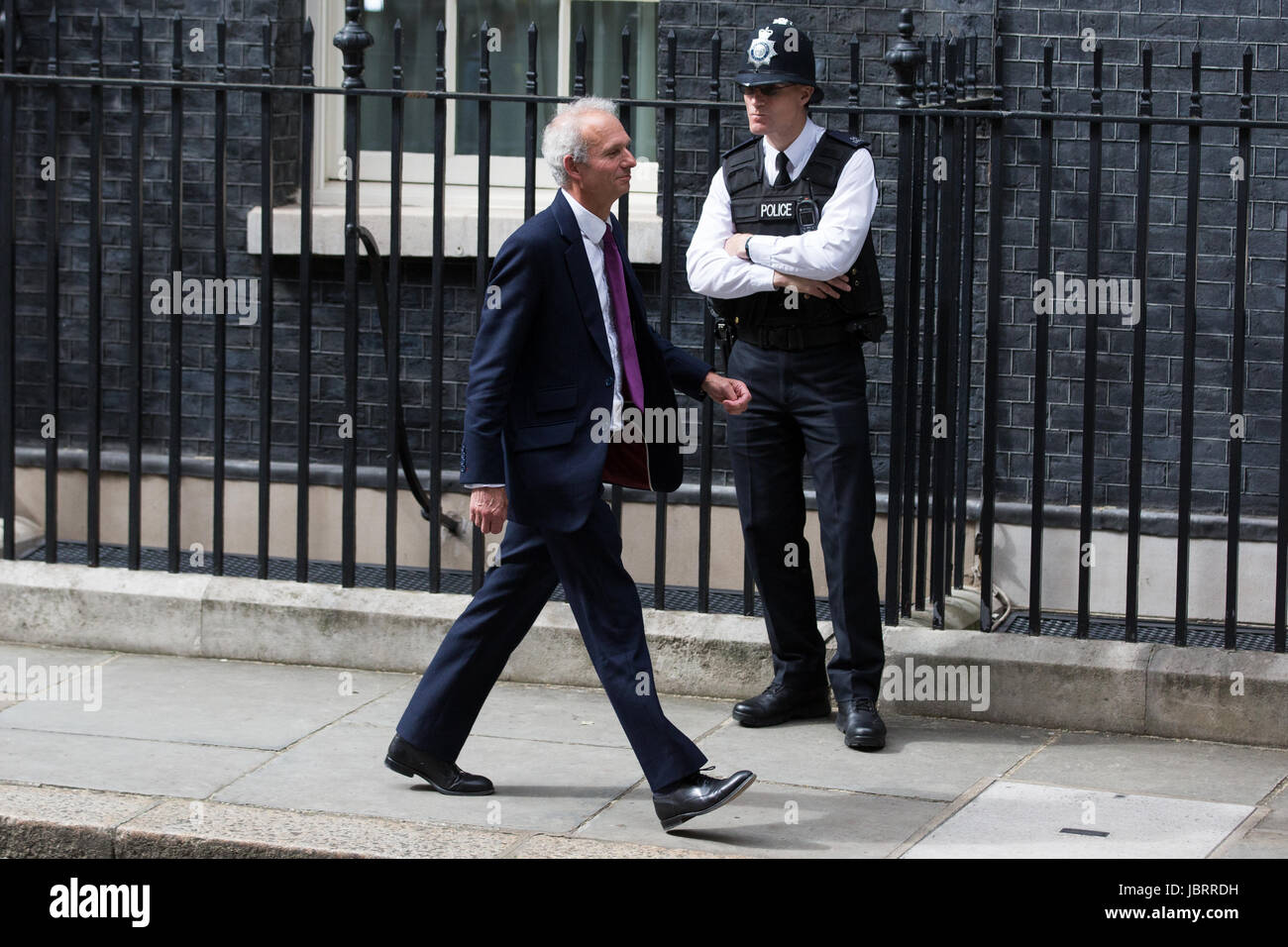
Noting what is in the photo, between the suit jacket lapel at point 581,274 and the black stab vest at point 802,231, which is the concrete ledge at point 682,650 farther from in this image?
the suit jacket lapel at point 581,274

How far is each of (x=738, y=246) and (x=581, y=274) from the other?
0.98m

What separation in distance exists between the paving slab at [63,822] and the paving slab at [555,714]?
107 cm

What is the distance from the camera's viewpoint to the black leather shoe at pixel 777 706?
6551 mm

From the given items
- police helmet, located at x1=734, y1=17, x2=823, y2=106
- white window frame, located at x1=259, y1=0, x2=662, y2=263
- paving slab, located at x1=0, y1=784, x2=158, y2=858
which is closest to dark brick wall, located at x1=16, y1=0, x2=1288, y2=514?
white window frame, located at x1=259, y1=0, x2=662, y2=263

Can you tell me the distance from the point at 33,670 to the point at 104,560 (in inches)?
47.9

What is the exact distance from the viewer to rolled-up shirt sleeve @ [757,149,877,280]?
6094 mm

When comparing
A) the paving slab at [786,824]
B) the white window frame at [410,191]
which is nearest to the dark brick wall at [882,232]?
the white window frame at [410,191]

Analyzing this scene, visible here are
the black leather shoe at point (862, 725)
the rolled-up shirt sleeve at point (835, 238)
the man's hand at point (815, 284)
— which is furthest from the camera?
the black leather shoe at point (862, 725)

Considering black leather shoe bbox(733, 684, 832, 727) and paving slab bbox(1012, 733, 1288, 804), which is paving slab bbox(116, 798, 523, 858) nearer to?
black leather shoe bbox(733, 684, 832, 727)

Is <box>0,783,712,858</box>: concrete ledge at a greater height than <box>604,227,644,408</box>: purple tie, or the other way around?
<box>604,227,644,408</box>: purple tie

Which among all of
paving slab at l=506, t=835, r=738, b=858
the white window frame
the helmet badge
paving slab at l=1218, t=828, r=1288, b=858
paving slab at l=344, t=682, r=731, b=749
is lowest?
paving slab at l=506, t=835, r=738, b=858

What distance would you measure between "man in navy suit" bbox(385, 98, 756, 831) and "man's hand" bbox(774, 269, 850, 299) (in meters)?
0.79

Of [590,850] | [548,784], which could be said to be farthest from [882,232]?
[590,850]

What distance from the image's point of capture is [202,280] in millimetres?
8664
